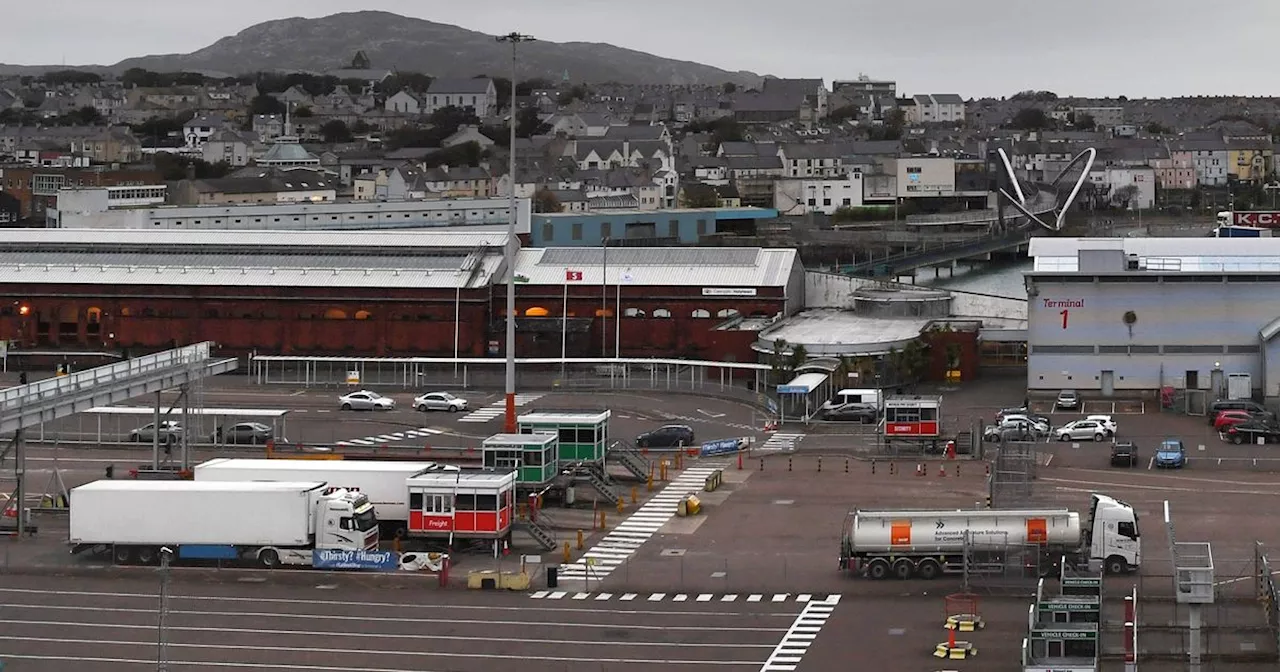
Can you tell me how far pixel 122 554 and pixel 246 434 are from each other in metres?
13.4

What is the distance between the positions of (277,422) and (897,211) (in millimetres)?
97569

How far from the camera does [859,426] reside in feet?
161

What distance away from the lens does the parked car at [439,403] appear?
2084 inches

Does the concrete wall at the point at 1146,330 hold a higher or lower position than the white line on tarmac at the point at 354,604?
higher

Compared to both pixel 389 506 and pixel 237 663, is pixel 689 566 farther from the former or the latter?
pixel 237 663

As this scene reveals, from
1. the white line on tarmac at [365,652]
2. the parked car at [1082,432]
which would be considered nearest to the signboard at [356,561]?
the white line on tarmac at [365,652]

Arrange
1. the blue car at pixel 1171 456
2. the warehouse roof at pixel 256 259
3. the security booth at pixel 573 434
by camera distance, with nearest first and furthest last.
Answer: the security booth at pixel 573 434, the blue car at pixel 1171 456, the warehouse roof at pixel 256 259

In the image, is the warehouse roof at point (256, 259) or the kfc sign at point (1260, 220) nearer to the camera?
the warehouse roof at point (256, 259)

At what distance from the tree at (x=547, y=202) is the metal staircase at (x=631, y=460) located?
75862mm

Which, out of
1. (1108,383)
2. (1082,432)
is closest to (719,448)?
(1082,432)

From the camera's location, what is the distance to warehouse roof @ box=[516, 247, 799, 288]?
6191 cm

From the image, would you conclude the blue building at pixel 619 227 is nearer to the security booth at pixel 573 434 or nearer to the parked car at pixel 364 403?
the parked car at pixel 364 403

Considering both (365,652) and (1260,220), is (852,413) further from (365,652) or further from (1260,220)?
(1260,220)

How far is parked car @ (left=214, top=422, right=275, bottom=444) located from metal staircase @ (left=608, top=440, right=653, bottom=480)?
8.26 metres
